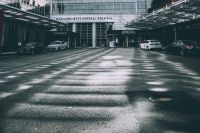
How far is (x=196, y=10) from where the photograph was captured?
1000 inches

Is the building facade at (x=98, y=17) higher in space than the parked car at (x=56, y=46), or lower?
higher

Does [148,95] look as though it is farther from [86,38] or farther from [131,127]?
[86,38]

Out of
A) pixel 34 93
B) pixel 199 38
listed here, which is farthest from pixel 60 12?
pixel 34 93

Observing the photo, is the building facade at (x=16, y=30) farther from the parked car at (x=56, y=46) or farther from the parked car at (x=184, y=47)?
the parked car at (x=184, y=47)

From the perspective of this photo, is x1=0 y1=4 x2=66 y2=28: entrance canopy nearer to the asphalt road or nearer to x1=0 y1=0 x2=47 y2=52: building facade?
x1=0 y1=0 x2=47 y2=52: building facade

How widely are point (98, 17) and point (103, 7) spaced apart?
3306mm

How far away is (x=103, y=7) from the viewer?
61.8 meters

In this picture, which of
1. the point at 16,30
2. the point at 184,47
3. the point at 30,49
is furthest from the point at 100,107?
the point at 16,30

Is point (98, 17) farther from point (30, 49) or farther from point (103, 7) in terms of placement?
point (30, 49)

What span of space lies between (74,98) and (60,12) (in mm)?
58174

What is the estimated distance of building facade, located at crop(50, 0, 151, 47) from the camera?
60.4 metres

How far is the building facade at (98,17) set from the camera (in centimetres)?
6038

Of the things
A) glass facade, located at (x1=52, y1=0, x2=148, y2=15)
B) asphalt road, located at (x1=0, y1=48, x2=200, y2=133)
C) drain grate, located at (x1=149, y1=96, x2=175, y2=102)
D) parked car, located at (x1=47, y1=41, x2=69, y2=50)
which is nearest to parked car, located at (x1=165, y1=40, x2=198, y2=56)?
asphalt road, located at (x1=0, y1=48, x2=200, y2=133)

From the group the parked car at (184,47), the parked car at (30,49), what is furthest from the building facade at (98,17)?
the parked car at (184,47)
